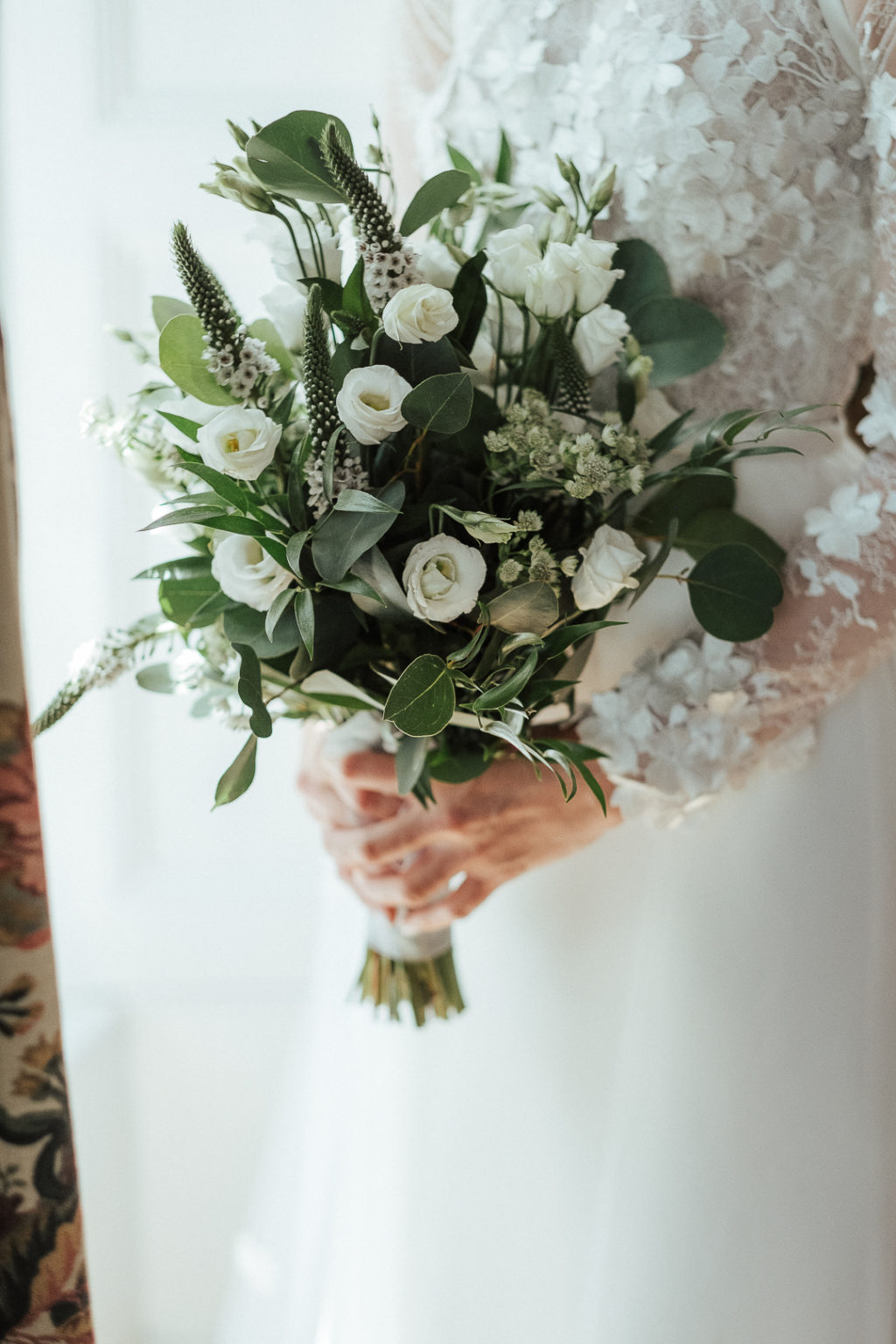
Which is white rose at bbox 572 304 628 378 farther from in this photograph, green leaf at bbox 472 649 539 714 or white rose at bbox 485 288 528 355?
green leaf at bbox 472 649 539 714

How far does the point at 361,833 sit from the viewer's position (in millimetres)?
910

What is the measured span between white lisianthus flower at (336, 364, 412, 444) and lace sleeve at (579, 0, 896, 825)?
33 centimetres

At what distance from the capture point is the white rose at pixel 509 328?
0.77 meters

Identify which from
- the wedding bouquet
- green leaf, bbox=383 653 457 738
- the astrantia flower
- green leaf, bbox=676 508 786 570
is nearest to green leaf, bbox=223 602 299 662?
the wedding bouquet

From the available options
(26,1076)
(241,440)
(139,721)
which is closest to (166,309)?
(241,440)

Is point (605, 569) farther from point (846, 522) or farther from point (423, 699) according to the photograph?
point (846, 522)

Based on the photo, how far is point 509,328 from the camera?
776 millimetres

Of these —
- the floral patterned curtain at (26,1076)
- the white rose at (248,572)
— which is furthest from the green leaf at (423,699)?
the floral patterned curtain at (26,1076)

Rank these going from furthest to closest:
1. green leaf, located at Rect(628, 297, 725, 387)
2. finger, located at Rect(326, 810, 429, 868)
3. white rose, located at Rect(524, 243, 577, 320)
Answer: finger, located at Rect(326, 810, 429, 868), green leaf, located at Rect(628, 297, 725, 387), white rose, located at Rect(524, 243, 577, 320)

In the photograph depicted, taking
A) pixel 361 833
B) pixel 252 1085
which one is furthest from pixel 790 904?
pixel 252 1085

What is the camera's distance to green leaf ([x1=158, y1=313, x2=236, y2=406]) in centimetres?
62

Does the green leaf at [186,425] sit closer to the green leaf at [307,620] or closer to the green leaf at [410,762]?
the green leaf at [307,620]

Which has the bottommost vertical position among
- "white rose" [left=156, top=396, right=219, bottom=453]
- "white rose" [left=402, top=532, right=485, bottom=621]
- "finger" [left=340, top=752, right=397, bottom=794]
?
"finger" [left=340, top=752, right=397, bottom=794]

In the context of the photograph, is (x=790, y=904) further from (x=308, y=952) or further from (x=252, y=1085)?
(x=252, y=1085)
